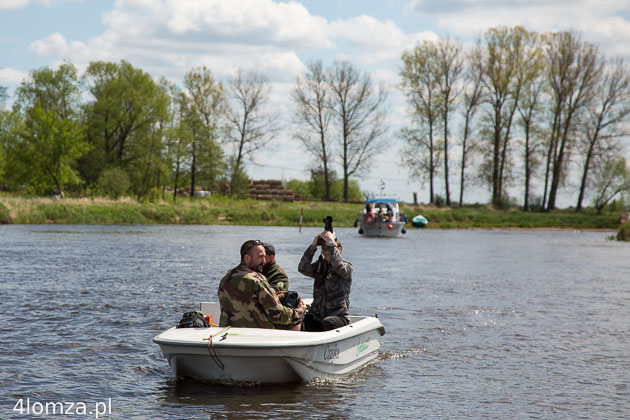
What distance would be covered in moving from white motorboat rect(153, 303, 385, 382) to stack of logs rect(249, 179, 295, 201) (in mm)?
59874

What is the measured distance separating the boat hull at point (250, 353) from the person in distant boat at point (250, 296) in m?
0.26

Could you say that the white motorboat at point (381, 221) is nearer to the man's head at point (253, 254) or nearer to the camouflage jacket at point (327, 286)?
the camouflage jacket at point (327, 286)

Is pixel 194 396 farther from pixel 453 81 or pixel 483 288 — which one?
pixel 453 81

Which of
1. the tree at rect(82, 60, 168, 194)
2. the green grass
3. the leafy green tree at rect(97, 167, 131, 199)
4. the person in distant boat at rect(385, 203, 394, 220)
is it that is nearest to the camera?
the green grass

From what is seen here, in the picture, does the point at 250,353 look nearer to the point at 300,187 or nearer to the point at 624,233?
the point at 624,233

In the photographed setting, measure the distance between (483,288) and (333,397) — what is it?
12.7 m

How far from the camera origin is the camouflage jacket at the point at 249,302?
8930 millimetres

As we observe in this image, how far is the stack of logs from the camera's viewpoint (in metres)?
70.8

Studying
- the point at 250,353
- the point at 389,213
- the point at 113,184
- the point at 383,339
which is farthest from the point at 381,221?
the point at 250,353

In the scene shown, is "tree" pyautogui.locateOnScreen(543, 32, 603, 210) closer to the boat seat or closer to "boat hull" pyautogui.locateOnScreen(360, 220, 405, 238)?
"boat hull" pyautogui.locateOnScreen(360, 220, 405, 238)

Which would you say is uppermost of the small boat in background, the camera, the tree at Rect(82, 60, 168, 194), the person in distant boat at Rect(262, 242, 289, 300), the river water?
the tree at Rect(82, 60, 168, 194)

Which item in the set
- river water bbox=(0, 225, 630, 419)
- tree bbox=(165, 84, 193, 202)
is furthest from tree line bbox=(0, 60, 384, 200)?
river water bbox=(0, 225, 630, 419)

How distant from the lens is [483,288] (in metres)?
20.9

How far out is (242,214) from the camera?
5575 centimetres
